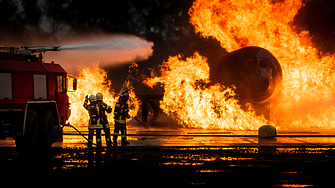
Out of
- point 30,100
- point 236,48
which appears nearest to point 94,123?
point 30,100

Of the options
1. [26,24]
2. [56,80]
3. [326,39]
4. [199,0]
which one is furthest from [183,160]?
[26,24]

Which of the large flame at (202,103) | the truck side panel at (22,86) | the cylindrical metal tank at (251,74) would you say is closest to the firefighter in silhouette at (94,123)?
the truck side panel at (22,86)

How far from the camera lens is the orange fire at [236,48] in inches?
823

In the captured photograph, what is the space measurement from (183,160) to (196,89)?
11732 millimetres

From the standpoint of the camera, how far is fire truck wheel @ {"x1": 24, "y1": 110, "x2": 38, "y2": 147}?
11805 millimetres

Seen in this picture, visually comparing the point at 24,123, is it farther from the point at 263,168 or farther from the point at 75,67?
the point at 75,67

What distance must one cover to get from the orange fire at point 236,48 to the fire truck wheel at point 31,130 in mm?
10291

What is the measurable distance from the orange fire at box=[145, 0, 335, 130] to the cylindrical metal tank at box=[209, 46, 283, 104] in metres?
0.65


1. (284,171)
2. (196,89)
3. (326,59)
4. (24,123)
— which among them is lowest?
(284,171)

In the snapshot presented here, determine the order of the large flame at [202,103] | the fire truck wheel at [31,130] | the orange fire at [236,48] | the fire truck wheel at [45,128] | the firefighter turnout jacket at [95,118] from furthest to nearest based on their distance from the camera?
the orange fire at [236,48], the large flame at [202,103], the firefighter turnout jacket at [95,118], the fire truck wheel at [45,128], the fire truck wheel at [31,130]

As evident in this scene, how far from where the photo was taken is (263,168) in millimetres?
8703

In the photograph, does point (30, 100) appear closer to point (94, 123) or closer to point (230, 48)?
point (94, 123)

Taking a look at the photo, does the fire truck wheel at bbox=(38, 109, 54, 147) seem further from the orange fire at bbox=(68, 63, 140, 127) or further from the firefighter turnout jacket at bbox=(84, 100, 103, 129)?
the orange fire at bbox=(68, 63, 140, 127)

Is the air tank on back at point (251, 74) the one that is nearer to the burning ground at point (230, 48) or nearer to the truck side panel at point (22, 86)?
the burning ground at point (230, 48)
